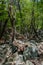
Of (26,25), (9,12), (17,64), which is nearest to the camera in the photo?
(17,64)

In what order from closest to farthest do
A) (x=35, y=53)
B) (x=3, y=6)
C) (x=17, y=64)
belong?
(x=17, y=64)
(x=35, y=53)
(x=3, y=6)

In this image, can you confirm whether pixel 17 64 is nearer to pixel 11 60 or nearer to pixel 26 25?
pixel 11 60

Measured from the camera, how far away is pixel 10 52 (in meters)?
10.3

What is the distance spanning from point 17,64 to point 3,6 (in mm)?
5921

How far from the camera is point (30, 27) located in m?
20.7

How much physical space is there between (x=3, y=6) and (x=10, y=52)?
4312 millimetres

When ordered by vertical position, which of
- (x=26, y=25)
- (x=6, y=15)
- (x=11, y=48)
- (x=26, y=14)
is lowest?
(x=26, y=25)

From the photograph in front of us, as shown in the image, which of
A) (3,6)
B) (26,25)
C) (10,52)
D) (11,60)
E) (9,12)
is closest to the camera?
(11,60)

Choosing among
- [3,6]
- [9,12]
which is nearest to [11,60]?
[9,12]

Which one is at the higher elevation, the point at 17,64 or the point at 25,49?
the point at 17,64

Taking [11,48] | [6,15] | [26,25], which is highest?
[6,15]

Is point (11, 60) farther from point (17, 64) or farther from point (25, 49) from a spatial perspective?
point (25, 49)

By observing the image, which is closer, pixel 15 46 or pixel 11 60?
pixel 11 60

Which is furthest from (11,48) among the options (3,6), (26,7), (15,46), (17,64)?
(26,7)
